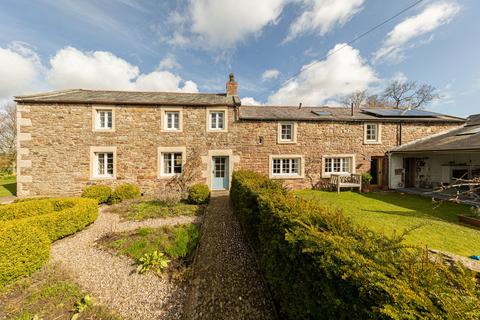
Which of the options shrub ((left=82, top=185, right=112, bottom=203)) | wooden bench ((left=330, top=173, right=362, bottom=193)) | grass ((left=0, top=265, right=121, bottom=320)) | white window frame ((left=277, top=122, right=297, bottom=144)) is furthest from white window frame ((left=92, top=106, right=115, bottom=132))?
wooden bench ((left=330, top=173, right=362, bottom=193))

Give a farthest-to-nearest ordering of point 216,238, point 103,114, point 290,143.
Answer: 1. point 290,143
2. point 103,114
3. point 216,238

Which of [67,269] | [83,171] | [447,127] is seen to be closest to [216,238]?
[67,269]

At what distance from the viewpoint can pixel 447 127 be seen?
43.1 feet

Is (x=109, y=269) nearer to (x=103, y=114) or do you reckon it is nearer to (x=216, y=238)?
(x=216, y=238)

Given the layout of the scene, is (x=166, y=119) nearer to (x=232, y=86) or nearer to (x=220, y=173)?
(x=220, y=173)

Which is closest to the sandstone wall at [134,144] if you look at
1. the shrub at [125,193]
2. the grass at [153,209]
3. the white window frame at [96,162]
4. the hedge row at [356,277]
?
the white window frame at [96,162]

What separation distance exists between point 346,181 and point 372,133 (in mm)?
4211

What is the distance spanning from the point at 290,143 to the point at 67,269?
37.8 ft

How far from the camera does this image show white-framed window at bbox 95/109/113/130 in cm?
1071

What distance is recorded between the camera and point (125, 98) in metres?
11.3

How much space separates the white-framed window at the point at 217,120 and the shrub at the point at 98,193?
661 centimetres

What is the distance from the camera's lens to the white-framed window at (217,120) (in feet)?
37.4

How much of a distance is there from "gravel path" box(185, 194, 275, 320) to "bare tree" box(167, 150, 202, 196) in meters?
5.44

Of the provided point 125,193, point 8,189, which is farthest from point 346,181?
point 8,189
